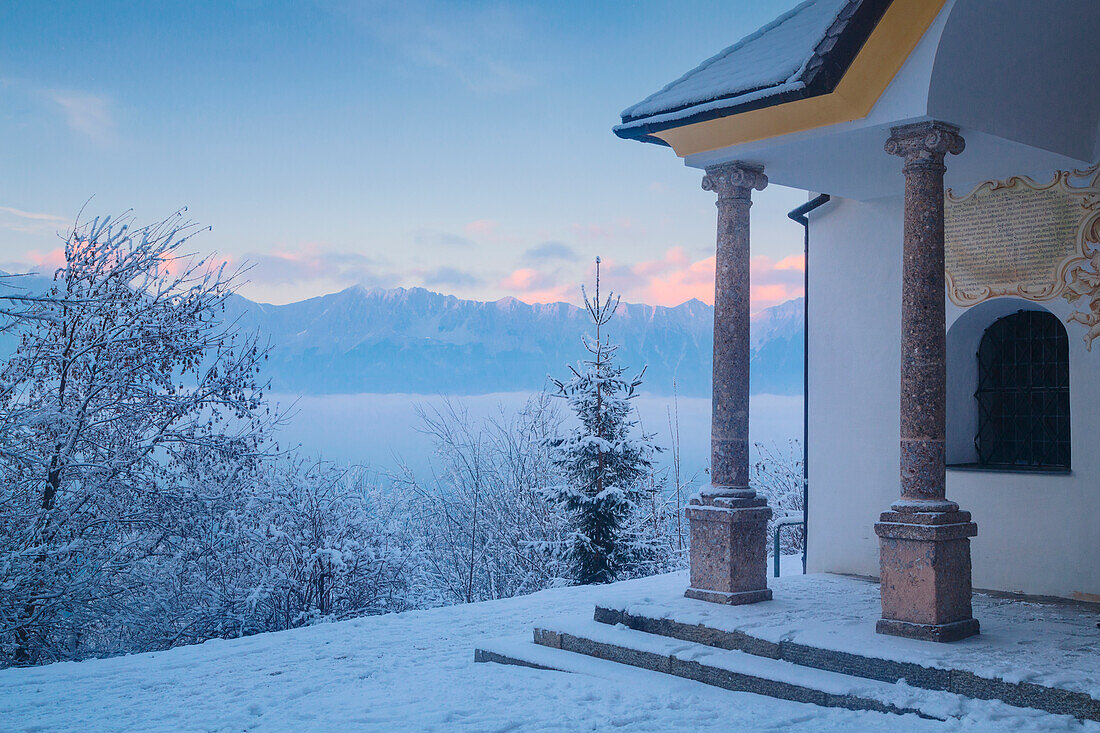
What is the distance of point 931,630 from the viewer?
630cm

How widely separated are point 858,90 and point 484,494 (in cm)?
1854

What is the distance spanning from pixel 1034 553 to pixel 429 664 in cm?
556

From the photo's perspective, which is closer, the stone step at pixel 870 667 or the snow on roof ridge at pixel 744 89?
the stone step at pixel 870 667

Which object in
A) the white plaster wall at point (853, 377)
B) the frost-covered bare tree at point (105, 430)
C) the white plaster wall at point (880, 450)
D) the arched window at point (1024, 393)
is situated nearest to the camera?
the white plaster wall at point (880, 450)

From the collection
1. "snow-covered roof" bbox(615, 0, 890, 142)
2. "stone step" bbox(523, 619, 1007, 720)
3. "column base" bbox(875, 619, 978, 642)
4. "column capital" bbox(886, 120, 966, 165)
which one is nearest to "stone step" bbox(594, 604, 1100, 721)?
"stone step" bbox(523, 619, 1007, 720)

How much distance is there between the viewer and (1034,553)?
27.2ft

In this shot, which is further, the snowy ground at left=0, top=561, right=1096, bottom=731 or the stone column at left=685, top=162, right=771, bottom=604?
the stone column at left=685, top=162, right=771, bottom=604

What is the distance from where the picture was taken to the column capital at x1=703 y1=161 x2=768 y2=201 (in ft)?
26.8

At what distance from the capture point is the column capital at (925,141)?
22.4ft

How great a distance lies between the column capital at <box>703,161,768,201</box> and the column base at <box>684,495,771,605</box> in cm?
276

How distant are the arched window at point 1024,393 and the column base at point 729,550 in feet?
9.80

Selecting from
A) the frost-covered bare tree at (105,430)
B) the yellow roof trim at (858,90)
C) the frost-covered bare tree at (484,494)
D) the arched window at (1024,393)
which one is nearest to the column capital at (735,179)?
the yellow roof trim at (858,90)

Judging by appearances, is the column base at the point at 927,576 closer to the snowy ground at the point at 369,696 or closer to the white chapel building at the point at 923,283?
the white chapel building at the point at 923,283

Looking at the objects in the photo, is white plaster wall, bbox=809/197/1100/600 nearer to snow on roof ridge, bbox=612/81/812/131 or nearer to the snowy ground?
the snowy ground
